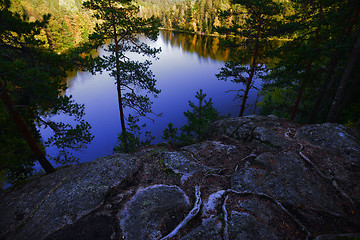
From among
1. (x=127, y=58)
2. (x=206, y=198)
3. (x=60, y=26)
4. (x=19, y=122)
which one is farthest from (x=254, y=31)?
(x=60, y=26)

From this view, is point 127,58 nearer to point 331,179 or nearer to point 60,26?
point 331,179

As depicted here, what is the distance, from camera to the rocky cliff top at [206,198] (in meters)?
4.51

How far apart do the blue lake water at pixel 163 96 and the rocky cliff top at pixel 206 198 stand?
15890 mm

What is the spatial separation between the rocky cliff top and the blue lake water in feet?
52.1

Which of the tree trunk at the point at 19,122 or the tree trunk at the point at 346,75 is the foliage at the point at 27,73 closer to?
the tree trunk at the point at 19,122

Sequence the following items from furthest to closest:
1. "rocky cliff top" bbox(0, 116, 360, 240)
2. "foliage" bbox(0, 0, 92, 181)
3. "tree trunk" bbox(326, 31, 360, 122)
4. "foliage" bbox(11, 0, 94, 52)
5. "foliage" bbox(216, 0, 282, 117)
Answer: "foliage" bbox(11, 0, 94, 52) → "foliage" bbox(216, 0, 282, 117) → "tree trunk" bbox(326, 31, 360, 122) → "foliage" bbox(0, 0, 92, 181) → "rocky cliff top" bbox(0, 116, 360, 240)

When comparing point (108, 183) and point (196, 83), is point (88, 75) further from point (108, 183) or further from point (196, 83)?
point (108, 183)

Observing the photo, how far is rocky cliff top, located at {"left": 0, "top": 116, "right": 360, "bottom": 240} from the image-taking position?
451cm

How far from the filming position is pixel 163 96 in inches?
1518

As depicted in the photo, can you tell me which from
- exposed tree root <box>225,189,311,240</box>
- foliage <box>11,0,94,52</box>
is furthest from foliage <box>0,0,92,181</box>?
foliage <box>11,0,94,52</box>

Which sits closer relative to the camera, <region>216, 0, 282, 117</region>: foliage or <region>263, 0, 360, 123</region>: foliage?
<region>263, 0, 360, 123</region>: foliage

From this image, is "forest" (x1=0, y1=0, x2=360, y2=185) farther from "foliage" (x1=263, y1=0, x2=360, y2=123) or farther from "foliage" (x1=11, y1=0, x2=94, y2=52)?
"foliage" (x1=11, y1=0, x2=94, y2=52)

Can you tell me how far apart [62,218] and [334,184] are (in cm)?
894

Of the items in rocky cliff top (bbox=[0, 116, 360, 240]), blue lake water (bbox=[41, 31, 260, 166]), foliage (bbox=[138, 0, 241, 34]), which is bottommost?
blue lake water (bbox=[41, 31, 260, 166])
